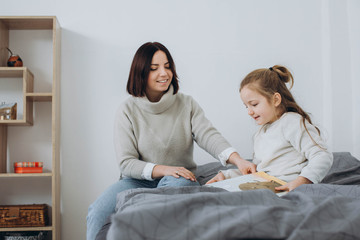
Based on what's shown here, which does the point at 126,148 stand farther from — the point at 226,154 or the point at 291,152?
the point at 291,152

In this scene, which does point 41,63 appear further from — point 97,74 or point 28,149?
point 28,149

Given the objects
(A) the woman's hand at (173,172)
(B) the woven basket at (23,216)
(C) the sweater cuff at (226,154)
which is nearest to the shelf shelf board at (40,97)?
(B) the woven basket at (23,216)

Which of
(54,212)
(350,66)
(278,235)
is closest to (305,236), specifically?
(278,235)

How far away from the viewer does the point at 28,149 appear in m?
2.36

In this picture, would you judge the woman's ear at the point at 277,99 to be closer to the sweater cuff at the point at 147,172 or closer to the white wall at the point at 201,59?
the sweater cuff at the point at 147,172

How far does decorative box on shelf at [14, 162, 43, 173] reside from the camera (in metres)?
2.14

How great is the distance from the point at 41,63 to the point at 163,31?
830mm

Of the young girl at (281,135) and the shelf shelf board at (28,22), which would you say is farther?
the shelf shelf board at (28,22)

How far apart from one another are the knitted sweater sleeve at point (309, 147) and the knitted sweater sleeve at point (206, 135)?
324 mm

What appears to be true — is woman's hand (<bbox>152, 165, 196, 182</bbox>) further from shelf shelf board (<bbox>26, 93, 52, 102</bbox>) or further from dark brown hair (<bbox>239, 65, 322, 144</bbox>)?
shelf shelf board (<bbox>26, 93, 52, 102</bbox>)

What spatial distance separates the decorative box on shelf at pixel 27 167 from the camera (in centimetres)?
214

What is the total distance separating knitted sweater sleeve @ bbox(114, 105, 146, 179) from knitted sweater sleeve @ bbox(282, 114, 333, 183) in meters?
0.62

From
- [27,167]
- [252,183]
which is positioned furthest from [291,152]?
[27,167]

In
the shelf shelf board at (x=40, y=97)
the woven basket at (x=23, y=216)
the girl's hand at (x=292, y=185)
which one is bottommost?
the woven basket at (x=23, y=216)
